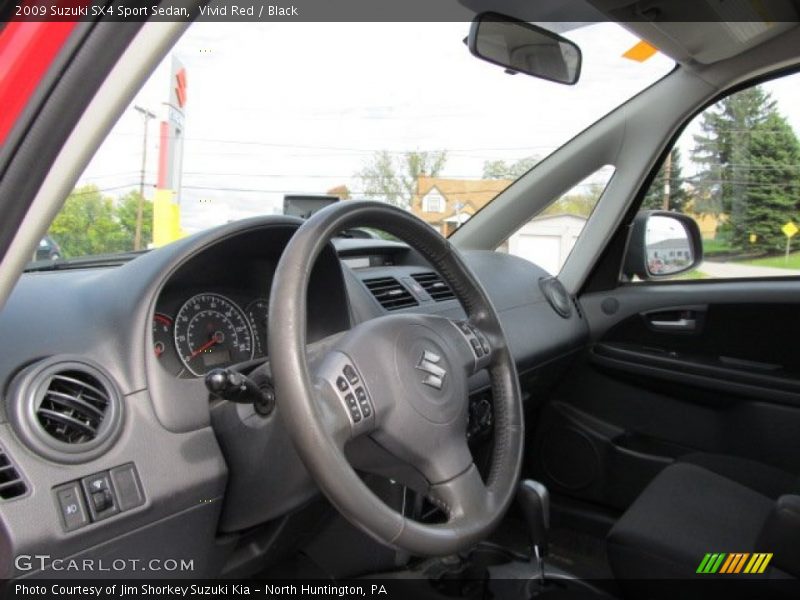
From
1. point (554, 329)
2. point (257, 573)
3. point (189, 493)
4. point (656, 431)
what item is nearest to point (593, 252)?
point (554, 329)

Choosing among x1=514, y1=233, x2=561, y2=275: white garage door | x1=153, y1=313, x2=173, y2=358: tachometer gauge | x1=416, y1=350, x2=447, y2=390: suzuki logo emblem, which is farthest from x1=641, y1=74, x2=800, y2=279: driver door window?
x1=153, y1=313, x2=173, y2=358: tachometer gauge

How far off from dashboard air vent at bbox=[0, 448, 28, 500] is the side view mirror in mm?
2392

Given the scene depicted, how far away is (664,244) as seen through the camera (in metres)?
2.80

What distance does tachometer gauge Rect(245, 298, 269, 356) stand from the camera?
1.78 m

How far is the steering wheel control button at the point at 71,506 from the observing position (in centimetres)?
119

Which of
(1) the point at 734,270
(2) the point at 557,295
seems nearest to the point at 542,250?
(2) the point at 557,295

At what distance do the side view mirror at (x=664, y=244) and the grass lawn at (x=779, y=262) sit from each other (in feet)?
0.67

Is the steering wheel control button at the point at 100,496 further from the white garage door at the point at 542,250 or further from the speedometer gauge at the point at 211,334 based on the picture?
the white garage door at the point at 542,250

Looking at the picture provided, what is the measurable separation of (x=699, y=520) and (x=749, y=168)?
4.53 ft

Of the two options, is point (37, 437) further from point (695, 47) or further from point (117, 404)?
point (695, 47)

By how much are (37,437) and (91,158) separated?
587 mm

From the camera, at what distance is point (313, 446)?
3.51ft

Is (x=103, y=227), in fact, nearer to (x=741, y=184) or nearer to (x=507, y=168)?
(x=507, y=168)

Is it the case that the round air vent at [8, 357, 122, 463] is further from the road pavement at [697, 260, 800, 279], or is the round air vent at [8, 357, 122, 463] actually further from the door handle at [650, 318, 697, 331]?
the road pavement at [697, 260, 800, 279]
